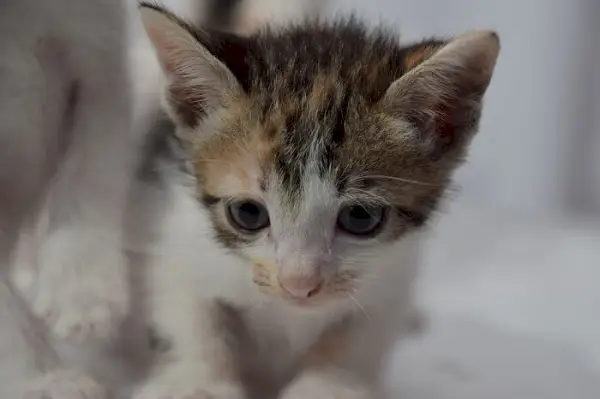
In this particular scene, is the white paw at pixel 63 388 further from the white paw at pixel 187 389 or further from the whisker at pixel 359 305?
the whisker at pixel 359 305

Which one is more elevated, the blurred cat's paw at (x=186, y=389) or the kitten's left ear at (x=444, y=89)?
the kitten's left ear at (x=444, y=89)

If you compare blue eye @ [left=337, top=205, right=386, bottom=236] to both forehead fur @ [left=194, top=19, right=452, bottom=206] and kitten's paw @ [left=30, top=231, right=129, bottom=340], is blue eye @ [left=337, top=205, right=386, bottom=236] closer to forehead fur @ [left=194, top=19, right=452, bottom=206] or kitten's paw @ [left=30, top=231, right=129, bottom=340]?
forehead fur @ [left=194, top=19, right=452, bottom=206]

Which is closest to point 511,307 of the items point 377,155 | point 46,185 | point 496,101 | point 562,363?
point 562,363

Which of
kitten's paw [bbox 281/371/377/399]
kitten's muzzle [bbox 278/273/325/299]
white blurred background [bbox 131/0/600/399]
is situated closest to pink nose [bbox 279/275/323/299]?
kitten's muzzle [bbox 278/273/325/299]

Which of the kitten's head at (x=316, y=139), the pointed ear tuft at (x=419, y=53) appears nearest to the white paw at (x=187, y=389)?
the kitten's head at (x=316, y=139)

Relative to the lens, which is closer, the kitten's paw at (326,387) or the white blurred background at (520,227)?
the kitten's paw at (326,387)

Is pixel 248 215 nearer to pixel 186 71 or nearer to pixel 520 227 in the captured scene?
pixel 186 71

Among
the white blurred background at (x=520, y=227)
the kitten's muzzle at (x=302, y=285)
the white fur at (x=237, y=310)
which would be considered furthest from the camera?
the white blurred background at (x=520, y=227)

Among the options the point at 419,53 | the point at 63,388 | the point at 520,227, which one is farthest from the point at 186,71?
the point at 520,227
